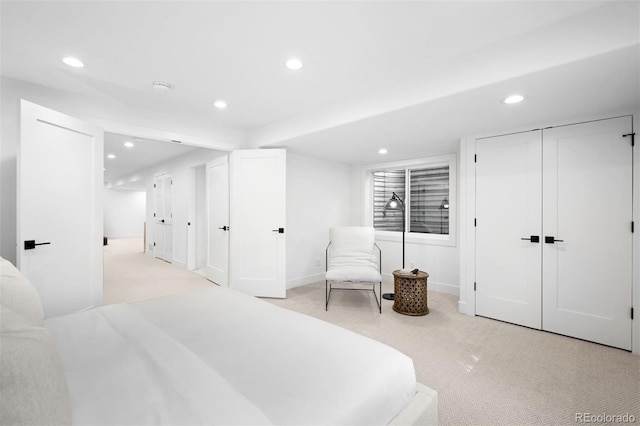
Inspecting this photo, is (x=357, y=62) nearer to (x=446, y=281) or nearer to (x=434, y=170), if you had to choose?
(x=434, y=170)

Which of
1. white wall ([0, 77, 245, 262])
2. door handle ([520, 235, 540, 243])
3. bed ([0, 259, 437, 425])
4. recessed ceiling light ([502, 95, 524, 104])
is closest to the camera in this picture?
bed ([0, 259, 437, 425])

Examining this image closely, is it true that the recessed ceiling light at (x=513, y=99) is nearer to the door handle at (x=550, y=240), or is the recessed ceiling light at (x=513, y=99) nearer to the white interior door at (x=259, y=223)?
the door handle at (x=550, y=240)

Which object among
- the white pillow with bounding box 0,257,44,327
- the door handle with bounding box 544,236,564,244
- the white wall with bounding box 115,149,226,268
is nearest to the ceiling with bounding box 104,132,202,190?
the white wall with bounding box 115,149,226,268

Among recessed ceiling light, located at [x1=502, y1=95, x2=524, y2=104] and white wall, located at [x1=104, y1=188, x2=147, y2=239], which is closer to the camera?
recessed ceiling light, located at [x1=502, y1=95, x2=524, y2=104]

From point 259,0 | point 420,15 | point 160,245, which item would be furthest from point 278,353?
point 160,245

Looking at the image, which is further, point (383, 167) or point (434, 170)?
point (383, 167)

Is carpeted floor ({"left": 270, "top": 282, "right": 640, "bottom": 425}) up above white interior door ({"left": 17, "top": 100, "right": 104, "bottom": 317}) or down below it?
below

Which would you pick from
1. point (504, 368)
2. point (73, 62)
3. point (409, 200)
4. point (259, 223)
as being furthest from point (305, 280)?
point (73, 62)

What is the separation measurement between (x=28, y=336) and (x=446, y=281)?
4569mm

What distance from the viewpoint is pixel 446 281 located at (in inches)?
171

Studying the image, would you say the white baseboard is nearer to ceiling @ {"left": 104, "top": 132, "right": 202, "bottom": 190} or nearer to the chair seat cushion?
the chair seat cushion

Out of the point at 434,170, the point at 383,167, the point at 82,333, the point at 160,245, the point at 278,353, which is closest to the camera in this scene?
the point at 278,353

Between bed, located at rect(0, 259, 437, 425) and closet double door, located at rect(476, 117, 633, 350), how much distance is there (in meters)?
2.51

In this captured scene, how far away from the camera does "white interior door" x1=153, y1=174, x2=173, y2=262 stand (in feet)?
21.6
